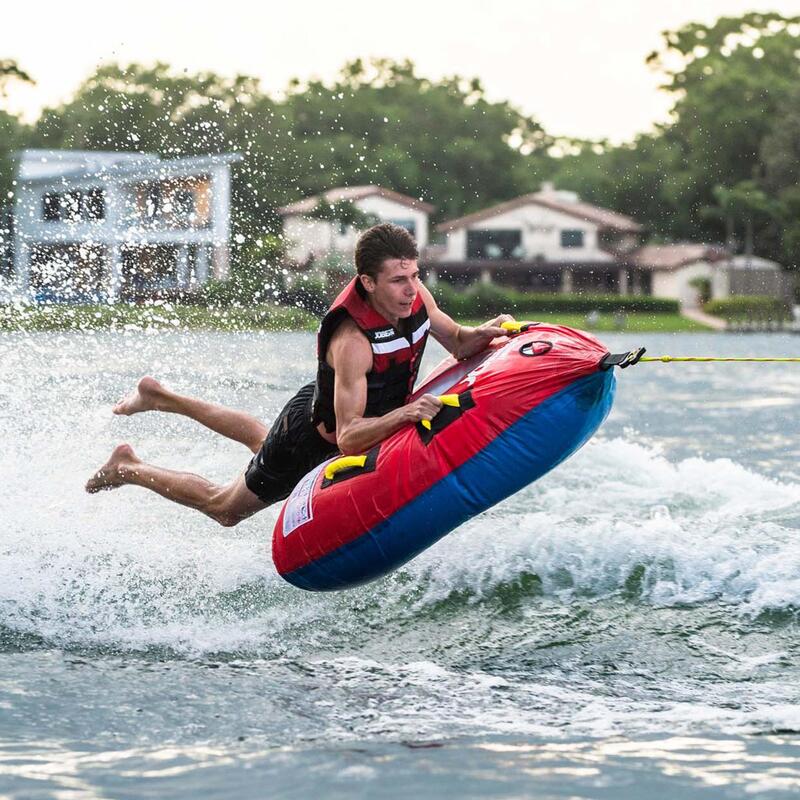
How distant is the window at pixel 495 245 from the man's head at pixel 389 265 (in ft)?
160

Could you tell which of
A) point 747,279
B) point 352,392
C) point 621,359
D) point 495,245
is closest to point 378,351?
point 352,392

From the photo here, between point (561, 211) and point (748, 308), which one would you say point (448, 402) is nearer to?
point (748, 308)

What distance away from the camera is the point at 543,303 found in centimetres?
4566

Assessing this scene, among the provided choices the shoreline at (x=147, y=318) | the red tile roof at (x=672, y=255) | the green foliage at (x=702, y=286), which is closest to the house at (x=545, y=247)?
the red tile roof at (x=672, y=255)

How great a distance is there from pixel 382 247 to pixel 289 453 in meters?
0.98

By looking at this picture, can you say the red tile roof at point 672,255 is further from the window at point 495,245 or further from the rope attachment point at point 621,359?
the rope attachment point at point 621,359

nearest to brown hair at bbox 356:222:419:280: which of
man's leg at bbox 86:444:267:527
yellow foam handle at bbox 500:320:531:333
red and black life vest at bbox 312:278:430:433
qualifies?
red and black life vest at bbox 312:278:430:433

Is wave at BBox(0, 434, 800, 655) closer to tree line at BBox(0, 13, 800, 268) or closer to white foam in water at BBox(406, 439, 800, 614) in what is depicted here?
white foam in water at BBox(406, 439, 800, 614)

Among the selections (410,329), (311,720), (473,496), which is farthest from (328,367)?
(311,720)

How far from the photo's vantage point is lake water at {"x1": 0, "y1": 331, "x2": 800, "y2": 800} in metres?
3.79

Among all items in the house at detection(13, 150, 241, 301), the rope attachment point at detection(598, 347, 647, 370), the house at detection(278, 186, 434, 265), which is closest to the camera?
the rope attachment point at detection(598, 347, 647, 370)

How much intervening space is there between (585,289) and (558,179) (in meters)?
24.2

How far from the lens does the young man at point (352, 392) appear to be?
4.71 m

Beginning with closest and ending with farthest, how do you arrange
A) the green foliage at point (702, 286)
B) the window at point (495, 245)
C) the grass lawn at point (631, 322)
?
the grass lawn at point (631, 322)
the green foliage at point (702, 286)
the window at point (495, 245)
